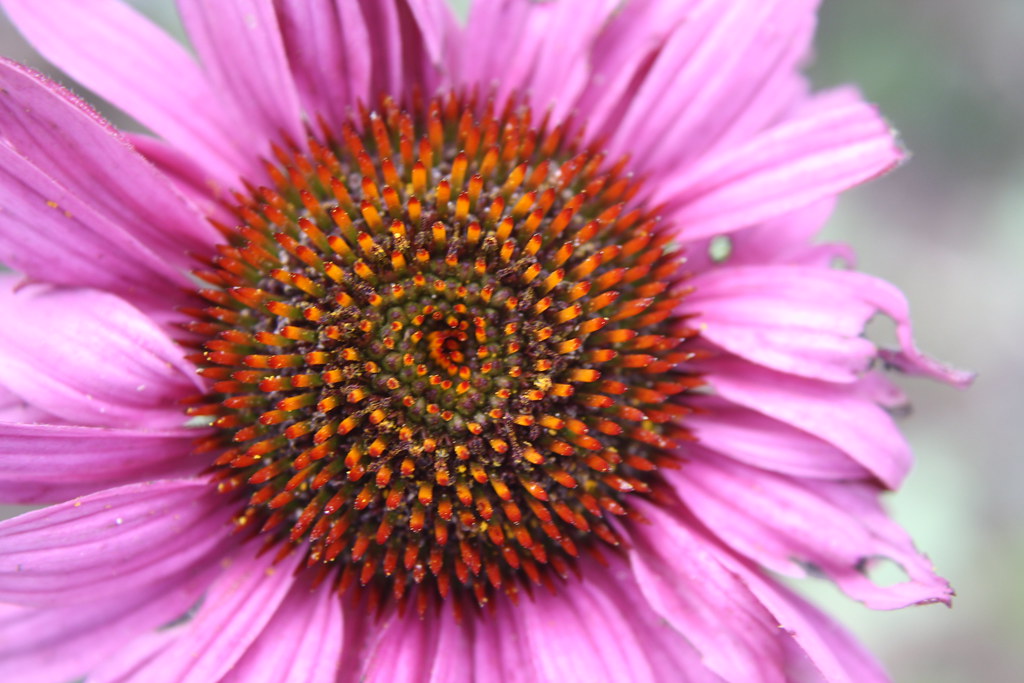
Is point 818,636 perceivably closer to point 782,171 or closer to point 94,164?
point 782,171

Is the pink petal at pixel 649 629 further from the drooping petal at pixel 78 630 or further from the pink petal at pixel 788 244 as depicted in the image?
the drooping petal at pixel 78 630

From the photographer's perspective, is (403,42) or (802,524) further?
(403,42)

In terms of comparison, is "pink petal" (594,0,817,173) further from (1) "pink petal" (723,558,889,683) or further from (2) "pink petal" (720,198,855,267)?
(1) "pink petal" (723,558,889,683)

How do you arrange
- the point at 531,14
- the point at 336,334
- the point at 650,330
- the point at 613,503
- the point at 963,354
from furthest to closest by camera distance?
the point at 963,354 → the point at 531,14 → the point at 650,330 → the point at 613,503 → the point at 336,334

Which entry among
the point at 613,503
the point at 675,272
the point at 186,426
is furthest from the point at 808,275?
the point at 186,426

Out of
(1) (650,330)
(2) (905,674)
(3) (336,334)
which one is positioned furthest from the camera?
(2) (905,674)

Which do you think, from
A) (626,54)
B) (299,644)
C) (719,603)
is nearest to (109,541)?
(299,644)

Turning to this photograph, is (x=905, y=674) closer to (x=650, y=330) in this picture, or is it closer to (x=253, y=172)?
(x=650, y=330)
